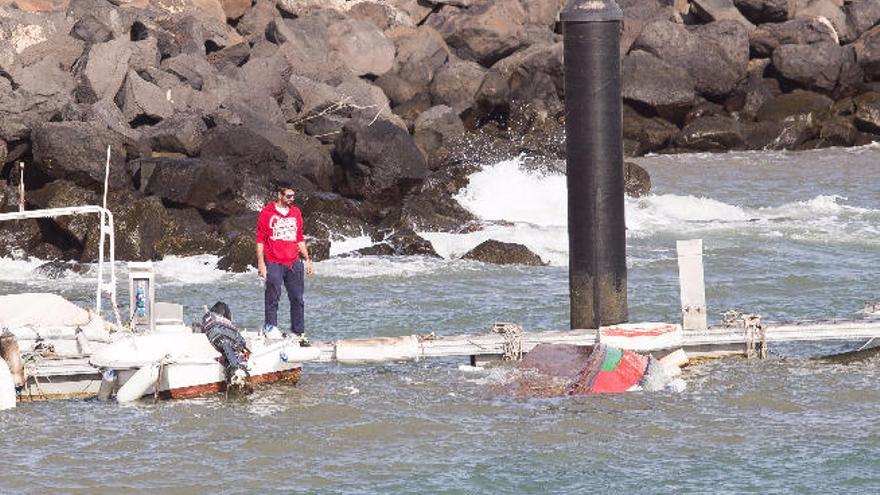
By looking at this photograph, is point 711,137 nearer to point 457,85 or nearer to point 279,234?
point 457,85

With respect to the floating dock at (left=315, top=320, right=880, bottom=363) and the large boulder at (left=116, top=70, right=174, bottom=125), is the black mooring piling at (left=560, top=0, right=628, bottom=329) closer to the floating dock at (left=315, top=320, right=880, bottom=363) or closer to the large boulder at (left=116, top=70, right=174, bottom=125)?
the floating dock at (left=315, top=320, right=880, bottom=363)

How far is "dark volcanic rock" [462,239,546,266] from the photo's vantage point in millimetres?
22938

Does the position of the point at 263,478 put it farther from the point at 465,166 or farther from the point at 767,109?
the point at 767,109

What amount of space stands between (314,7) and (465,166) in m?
12.3

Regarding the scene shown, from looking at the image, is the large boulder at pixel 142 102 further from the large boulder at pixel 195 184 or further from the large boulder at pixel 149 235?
the large boulder at pixel 149 235

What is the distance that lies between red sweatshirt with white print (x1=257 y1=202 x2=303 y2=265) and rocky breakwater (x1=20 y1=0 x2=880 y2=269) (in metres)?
7.41

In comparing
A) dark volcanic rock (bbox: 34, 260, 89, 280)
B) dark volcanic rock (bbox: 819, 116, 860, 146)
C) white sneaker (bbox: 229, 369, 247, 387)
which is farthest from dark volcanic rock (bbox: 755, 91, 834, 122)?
white sneaker (bbox: 229, 369, 247, 387)

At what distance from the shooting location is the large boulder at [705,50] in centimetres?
3822

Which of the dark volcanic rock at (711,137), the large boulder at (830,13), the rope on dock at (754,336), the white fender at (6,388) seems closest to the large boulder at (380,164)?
the dark volcanic rock at (711,137)

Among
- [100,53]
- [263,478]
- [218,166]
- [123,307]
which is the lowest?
[263,478]

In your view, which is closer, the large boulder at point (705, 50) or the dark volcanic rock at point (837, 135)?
the dark volcanic rock at point (837, 135)

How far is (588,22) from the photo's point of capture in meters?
15.2

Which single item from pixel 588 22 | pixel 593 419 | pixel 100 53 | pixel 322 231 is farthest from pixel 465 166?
pixel 593 419

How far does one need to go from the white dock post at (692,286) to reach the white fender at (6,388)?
6004 millimetres
